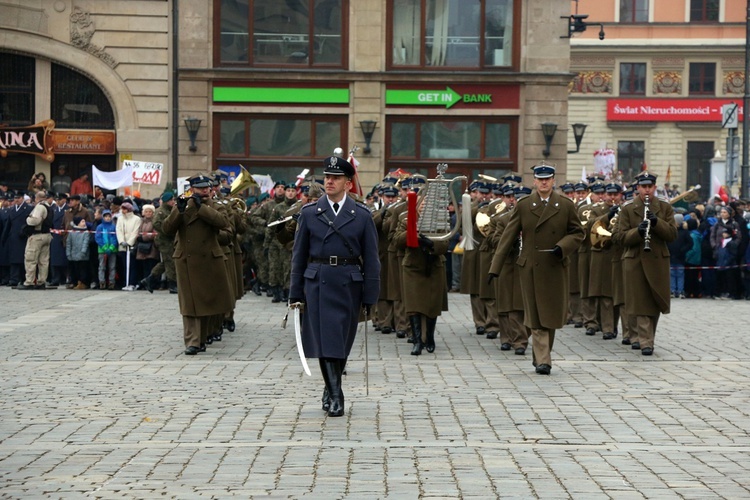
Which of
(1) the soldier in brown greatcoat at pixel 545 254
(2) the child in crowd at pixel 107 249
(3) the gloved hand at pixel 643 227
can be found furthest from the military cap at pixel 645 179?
(2) the child in crowd at pixel 107 249

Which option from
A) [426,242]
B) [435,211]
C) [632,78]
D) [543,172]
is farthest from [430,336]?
[632,78]

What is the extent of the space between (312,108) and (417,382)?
22.8 m

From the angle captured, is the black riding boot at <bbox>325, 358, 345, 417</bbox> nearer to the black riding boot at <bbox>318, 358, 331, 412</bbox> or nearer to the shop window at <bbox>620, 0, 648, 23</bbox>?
the black riding boot at <bbox>318, 358, 331, 412</bbox>

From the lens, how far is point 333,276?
427 inches

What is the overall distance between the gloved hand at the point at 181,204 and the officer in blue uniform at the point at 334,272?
4.56 meters

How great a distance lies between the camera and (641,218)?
1625cm

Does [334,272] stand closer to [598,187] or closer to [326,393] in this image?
[326,393]

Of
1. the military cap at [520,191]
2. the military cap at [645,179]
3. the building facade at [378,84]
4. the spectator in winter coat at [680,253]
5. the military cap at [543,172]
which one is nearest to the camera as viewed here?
the military cap at [543,172]

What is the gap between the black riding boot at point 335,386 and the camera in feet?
34.9

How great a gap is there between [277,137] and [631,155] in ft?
118

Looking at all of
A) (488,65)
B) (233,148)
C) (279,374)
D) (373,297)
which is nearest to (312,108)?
(233,148)

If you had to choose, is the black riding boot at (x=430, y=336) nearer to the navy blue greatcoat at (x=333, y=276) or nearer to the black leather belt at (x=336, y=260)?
the navy blue greatcoat at (x=333, y=276)

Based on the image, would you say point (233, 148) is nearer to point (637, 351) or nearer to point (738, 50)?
point (637, 351)

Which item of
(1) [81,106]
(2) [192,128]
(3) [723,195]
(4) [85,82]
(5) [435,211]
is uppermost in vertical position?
(4) [85,82]
